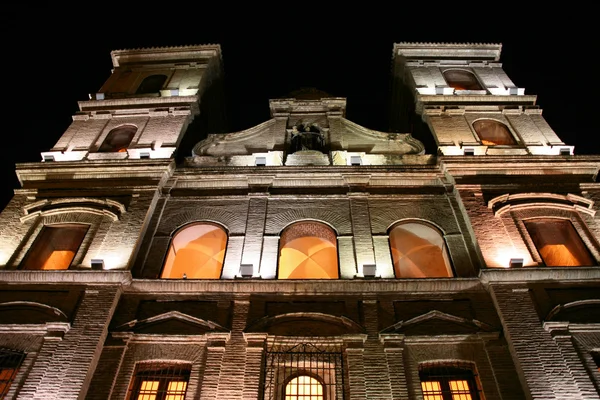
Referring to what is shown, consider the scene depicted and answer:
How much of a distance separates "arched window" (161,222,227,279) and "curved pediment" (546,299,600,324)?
858 centimetres

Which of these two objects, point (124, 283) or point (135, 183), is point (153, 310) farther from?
point (135, 183)

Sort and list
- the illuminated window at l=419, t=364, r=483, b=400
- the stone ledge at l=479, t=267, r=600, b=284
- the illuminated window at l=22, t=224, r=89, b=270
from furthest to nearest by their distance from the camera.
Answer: the illuminated window at l=22, t=224, r=89, b=270 → the stone ledge at l=479, t=267, r=600, b=284 → the illuminated window at l=419, t=364, r=483, b=400

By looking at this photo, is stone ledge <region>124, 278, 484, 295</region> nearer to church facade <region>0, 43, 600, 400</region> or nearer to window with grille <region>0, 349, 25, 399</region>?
church facade <region>0, 43, 600, 400</region>

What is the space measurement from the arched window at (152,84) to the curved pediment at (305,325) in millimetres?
13136

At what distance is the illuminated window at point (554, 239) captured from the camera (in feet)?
46.4

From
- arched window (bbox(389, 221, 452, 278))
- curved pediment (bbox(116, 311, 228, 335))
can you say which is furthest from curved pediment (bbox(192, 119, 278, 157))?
curved pediment (bbox(116, 311, 228, 335))

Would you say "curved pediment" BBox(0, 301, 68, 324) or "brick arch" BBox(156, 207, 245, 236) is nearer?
"curved pediment" BBox(0, 301, 68, 324)

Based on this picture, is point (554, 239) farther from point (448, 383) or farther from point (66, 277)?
point (66, 277)

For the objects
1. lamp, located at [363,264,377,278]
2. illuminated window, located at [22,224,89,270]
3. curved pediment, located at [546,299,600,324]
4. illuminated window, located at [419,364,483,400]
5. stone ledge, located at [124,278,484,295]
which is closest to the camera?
illuminated window, located at [419,364,483,400]

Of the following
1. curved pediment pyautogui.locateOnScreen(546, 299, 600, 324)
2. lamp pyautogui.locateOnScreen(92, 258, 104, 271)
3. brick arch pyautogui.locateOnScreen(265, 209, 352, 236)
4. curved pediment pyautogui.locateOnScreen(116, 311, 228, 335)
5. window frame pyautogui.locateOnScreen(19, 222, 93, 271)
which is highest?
brick arch pyautogui.locateOnScreen(265, 209, 352, 236)

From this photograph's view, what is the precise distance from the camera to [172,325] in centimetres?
1196

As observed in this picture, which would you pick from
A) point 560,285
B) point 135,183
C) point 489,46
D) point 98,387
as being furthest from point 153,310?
point 489,46

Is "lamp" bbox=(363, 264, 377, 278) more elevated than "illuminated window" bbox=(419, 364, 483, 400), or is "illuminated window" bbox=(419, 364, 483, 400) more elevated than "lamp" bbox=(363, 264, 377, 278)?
"lamp" bbox=(363, 264, 377, 278)

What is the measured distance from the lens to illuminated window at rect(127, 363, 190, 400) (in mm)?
10930
